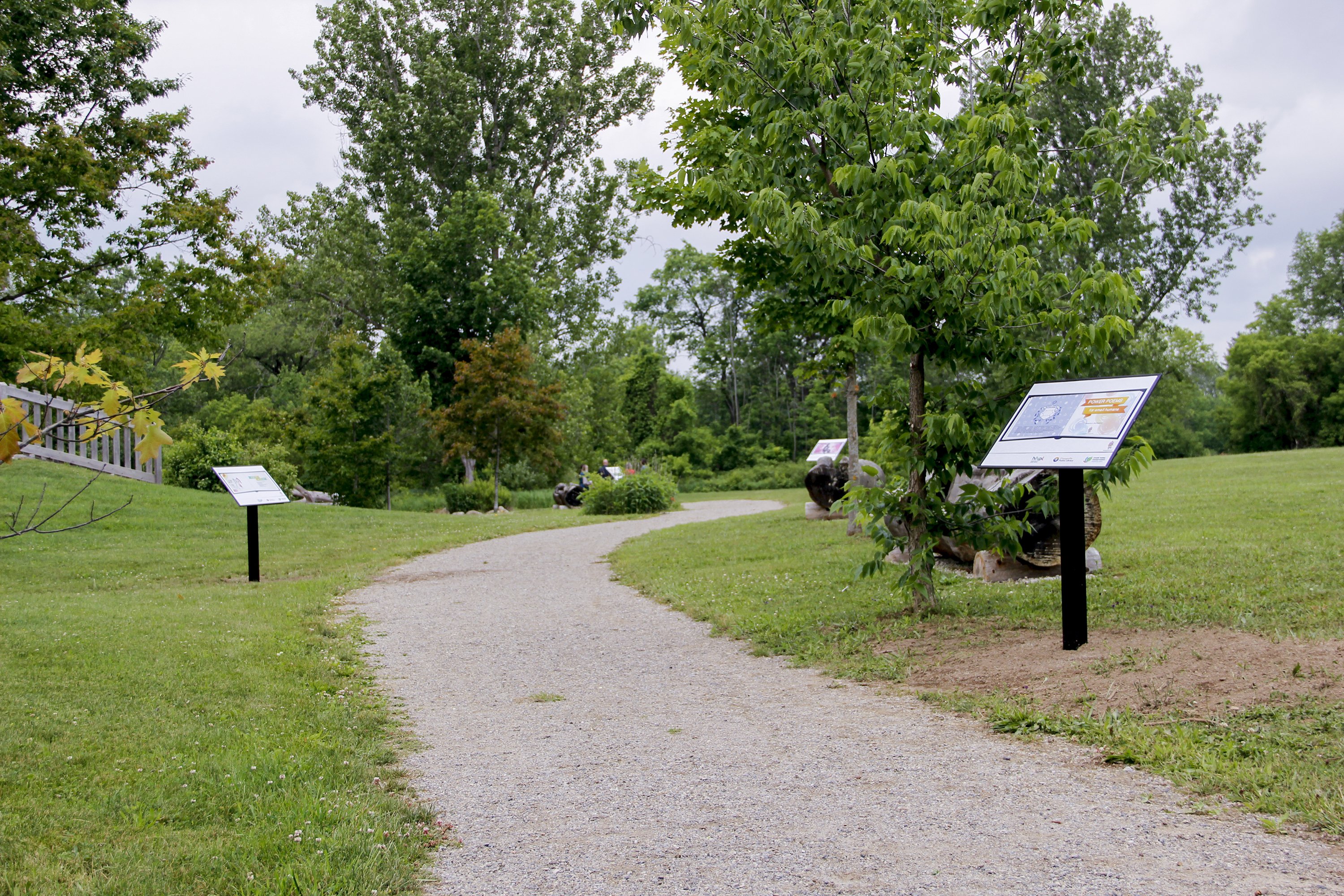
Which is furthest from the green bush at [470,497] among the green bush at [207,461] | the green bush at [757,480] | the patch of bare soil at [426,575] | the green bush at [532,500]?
the green bush at [757,480]

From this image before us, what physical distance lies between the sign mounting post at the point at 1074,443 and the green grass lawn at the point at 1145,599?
0.92 m

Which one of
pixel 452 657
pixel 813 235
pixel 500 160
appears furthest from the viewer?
pixel 500 160

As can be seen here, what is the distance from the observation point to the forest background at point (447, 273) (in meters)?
17.2

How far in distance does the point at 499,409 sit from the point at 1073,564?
72.6 ft

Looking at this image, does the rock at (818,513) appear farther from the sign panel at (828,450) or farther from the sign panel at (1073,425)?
the sign panel at (1073,425)

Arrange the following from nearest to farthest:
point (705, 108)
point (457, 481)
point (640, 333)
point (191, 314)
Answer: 1. point (705, 108)
2. point (191, 314)
3. point (457, 481)
4. point (640, 333)

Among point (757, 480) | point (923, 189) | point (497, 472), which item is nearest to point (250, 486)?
point (923, 189)

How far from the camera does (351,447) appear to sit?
27391 millimetres

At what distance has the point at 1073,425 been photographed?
657 centimetres

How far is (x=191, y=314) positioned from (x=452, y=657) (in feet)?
41.2

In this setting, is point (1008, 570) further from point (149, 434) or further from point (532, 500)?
point (532, 500)

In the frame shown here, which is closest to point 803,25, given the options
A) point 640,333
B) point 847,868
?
point 847,868

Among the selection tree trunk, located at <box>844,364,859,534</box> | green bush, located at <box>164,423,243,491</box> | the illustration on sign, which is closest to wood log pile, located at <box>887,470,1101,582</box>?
the illustration on sign

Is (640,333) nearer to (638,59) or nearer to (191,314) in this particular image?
(638,59)
